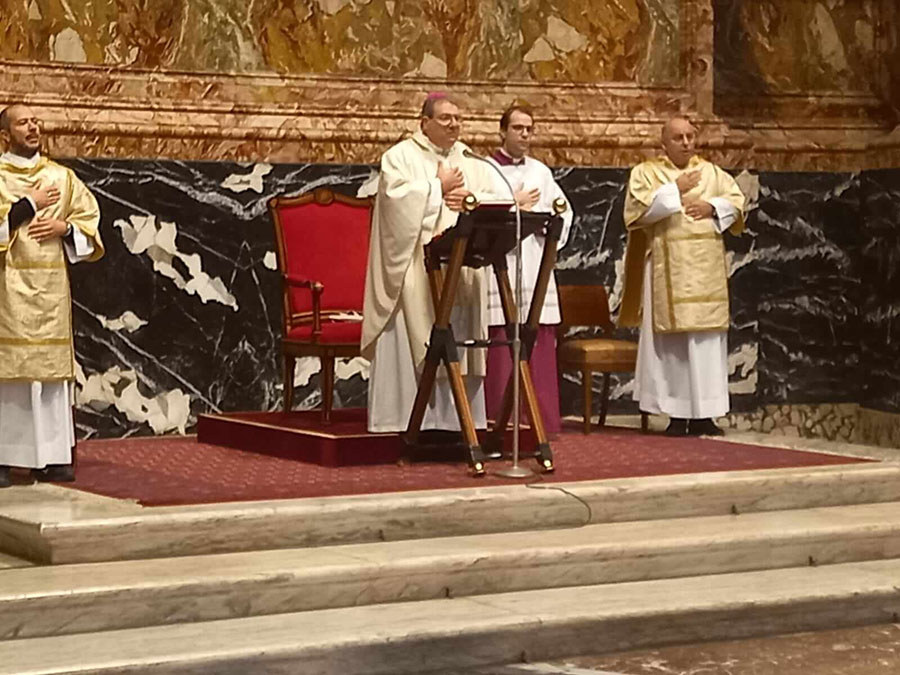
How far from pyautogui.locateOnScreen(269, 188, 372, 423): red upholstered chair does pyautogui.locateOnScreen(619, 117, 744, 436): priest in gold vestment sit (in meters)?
1.54

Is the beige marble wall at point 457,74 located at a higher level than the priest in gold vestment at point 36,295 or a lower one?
higher

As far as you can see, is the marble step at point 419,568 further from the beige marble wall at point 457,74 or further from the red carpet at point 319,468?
the beige marble wall at point 457,74

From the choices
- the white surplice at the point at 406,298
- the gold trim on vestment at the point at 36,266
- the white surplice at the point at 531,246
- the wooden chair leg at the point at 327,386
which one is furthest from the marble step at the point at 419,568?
the wooden chair leg at the point at 327,386

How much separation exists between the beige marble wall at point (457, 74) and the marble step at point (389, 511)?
10.6 ft

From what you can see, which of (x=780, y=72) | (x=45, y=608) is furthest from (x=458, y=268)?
(x=780, y=72)

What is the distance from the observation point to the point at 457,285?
8.58 metres

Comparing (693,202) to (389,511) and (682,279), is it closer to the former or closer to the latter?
(682,279)

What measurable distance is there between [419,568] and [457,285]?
1.88m

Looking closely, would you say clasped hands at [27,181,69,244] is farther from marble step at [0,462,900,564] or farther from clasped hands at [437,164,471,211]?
clasped hands at [437,164,471,211]

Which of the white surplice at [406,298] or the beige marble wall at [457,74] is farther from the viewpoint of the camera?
the beige marble wall at [457,74]

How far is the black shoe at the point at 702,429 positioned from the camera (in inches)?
426

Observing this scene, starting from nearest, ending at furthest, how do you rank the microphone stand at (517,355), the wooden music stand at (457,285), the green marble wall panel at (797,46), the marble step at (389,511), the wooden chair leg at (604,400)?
the marble step at (389,511), the microphone stand at (517,355), the wooden music stand at (457,285), the wooden chair leg at (604,400), the green marble wall panel at (797,46)

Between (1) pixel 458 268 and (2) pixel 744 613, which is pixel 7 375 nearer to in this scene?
(1) pixel 458 268

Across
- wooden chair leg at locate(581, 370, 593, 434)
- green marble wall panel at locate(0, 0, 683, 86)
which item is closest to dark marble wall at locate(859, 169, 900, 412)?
green marble wall panel at locate(0, 0, 683, 86)
